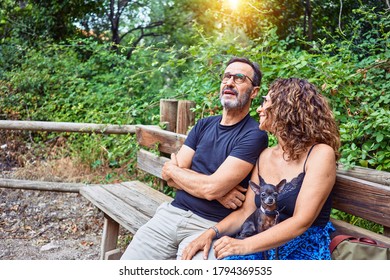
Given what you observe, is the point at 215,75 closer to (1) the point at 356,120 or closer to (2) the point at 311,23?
(1) the point at 356,120

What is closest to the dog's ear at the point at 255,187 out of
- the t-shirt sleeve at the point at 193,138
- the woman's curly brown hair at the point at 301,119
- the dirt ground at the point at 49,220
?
the woman's curly brown hair at the point at 301,119

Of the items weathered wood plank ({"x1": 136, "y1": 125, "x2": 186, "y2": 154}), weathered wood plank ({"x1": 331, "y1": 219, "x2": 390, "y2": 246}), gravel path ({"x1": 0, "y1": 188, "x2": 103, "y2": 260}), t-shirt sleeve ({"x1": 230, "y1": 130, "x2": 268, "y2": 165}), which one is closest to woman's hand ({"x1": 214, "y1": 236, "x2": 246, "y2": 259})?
t-shirt sleeve ({"x1": 230, "y1": 130, "x2": 268, "y2": 165})

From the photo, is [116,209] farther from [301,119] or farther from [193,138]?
[301,119]

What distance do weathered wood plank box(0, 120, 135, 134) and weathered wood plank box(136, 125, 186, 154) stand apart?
34 cm

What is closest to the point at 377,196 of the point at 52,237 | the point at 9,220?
the point at 52,237

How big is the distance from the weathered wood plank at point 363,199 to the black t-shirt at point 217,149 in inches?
19.5

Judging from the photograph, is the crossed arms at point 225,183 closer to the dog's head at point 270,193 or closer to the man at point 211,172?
the man at point 211,172

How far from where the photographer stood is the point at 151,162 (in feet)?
12.7

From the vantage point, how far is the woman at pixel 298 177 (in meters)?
2.05

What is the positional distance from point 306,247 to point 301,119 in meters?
0.65

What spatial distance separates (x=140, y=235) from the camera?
269 cm

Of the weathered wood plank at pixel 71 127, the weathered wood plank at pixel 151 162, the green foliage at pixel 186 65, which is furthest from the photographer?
the weathered wood plank at pixel 71 127

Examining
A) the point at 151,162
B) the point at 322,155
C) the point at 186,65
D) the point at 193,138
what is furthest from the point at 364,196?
the point at 186,65
